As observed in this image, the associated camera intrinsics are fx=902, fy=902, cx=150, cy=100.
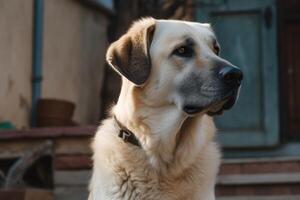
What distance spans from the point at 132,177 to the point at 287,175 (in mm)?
2674

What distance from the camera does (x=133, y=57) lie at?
459 centimetres

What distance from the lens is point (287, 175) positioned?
22.7ft

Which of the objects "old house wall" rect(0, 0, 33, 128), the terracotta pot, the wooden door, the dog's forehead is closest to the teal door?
the wooden door

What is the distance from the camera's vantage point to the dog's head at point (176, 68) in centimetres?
444

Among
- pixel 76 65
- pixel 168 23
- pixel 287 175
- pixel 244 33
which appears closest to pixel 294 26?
pixel 244 33

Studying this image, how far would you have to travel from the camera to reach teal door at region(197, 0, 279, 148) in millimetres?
7816

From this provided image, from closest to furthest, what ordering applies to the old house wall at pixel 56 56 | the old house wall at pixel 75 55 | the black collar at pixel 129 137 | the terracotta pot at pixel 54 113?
the black collar at pixel 129 137, the terracotta pot at pixel 54 113, the old house wall at pixel 56 56, the old house wall at pixel 75 55

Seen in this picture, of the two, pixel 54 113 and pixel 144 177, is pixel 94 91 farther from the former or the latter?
pixel 144 177

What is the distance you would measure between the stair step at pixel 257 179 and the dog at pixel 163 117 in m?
2.26

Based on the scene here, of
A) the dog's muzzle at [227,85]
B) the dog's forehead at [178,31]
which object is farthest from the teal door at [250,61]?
the dog's muzzle at [227,85]

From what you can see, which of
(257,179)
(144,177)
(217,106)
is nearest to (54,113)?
(257,179)

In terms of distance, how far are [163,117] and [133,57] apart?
0.35 m

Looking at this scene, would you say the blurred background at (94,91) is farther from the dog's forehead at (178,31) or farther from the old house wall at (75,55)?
the dog's forehead at (178,31)

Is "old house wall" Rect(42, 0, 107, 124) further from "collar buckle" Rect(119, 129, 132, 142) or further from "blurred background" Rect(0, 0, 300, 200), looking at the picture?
"collar buckle" Rect(119, 129, 132, 142)
